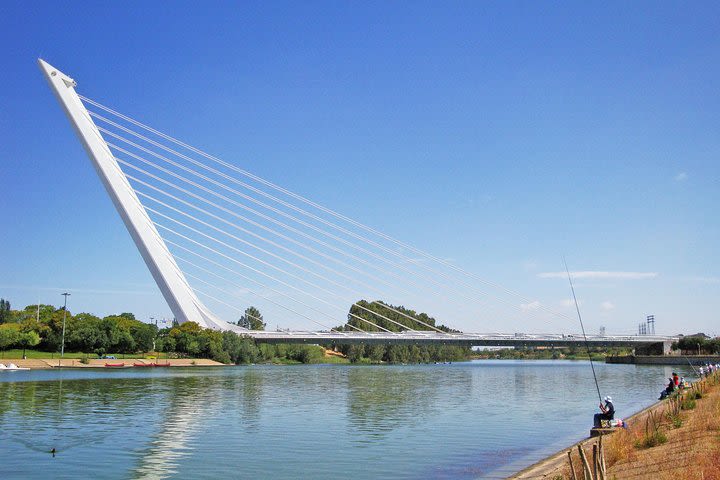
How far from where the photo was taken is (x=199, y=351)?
2753 inches

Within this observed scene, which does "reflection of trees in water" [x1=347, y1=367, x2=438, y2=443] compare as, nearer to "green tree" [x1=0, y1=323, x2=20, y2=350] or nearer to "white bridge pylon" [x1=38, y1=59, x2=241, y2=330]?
"white bridge pylon" [x1=38, y1=59, x2=241, y2=330]

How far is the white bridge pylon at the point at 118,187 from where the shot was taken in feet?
147

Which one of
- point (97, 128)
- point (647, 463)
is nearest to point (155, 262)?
point (97, 128)

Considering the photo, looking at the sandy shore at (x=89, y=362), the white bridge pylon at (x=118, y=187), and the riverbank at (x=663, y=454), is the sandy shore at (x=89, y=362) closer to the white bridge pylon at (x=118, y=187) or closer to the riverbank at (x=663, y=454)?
the white bridge pylon at (x=118, y=187)

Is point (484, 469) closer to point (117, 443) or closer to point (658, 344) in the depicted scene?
point (117, 443)

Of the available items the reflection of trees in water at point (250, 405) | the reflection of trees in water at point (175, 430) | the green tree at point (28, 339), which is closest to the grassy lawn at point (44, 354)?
the green tree at point (28, 339)

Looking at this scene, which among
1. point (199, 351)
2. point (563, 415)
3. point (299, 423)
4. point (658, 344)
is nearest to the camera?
point (299, 423)

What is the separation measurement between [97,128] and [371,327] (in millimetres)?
68495

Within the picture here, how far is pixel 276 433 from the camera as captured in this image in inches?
696

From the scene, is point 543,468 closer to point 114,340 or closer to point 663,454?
point 663,454

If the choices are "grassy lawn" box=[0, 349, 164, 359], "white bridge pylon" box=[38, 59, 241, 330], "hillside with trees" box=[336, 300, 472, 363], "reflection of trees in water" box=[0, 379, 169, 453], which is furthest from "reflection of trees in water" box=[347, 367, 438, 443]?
"hillside with trees" box=[336, 300, 472, 363]

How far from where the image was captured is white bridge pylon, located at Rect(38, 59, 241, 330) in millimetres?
44906

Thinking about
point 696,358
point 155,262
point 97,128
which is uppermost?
point 97,128

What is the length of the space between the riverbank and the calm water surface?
1.76m
